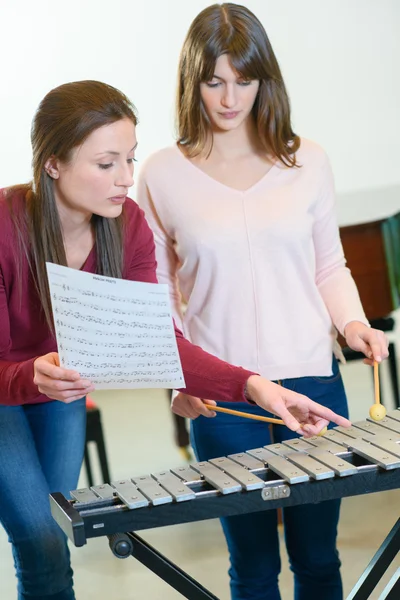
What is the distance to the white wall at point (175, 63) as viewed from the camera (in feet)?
16.8

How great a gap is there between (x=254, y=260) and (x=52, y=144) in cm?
52

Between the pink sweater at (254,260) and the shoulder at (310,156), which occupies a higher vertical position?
the shoulder at (310,156)

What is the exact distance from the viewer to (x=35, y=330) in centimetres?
200

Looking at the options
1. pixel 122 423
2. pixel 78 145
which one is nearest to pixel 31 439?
pixel 78 145

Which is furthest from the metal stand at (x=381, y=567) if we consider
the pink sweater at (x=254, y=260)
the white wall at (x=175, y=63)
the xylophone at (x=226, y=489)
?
the white wall at (x=175, y=63)

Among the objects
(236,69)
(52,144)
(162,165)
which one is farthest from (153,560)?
(236,69)

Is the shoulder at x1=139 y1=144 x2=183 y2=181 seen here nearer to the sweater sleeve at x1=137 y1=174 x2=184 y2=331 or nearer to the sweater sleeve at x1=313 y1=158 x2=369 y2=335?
the sweater sleeve at x1=137 y1=174 x2=184 y2=331

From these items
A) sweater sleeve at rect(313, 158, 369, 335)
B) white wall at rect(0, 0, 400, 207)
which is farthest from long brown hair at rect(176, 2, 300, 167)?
white wall at rect(0, 0, 400, 207)

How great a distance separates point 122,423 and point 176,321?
9.80ft

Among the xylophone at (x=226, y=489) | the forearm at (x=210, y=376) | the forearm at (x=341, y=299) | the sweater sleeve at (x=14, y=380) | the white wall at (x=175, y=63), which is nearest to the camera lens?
the xylophone at (x=226, y=489)

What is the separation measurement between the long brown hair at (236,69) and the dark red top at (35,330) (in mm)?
285

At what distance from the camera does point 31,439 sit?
198 centimetres

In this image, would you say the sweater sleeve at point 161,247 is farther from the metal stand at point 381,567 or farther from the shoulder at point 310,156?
the metal stand at point 381,567

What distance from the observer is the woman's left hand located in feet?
6.84
